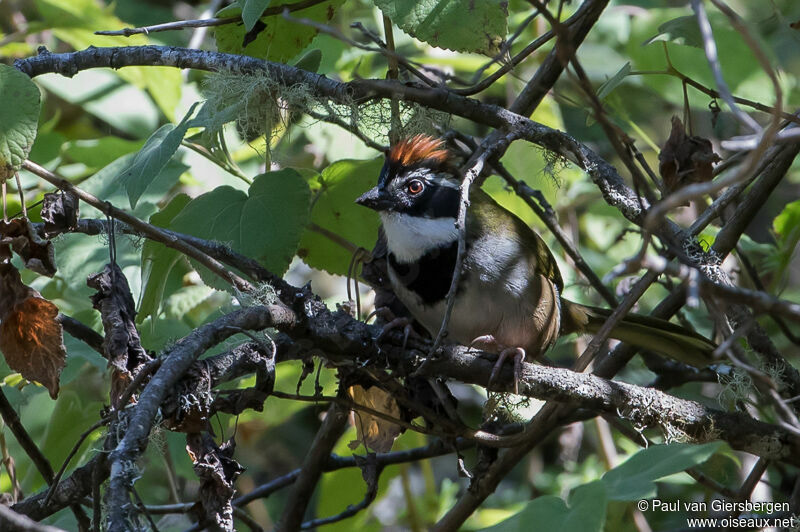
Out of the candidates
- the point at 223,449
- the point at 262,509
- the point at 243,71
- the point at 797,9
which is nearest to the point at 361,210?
the point at 243,71

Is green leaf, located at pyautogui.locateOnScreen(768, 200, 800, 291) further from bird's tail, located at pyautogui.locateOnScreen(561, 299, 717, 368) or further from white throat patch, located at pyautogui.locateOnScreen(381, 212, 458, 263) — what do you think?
white throat patch, located at pyautogui.locateOnScreen(381, 212, 458, 263)

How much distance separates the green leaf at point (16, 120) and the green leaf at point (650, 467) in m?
1.35

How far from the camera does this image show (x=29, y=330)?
184cm

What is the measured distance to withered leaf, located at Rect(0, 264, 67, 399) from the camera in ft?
6.01

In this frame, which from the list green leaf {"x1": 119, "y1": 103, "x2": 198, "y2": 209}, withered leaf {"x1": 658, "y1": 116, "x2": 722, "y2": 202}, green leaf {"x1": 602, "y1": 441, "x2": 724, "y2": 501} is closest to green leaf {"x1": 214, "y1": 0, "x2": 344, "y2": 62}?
green leaf {"x1": 119, "y1": 103, "x2": 198, "y2": 209}

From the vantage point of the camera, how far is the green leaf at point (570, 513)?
4.31ft

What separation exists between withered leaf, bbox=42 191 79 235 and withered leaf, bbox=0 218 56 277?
47 millimetres

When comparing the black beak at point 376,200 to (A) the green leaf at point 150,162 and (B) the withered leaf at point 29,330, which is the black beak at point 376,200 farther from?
(B) the withered leaf at point 29,330

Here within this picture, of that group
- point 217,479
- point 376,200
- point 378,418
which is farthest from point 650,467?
point 376,200

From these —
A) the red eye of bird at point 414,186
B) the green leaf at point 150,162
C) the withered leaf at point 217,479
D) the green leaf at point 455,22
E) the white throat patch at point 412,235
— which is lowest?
the withered leaf at point 217,479

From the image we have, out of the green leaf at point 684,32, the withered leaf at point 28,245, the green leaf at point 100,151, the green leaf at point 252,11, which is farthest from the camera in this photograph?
the green leaf at point 100,151

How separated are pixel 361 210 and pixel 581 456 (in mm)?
3044

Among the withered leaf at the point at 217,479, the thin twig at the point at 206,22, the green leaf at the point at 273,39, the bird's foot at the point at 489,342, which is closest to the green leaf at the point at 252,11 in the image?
the thin twig at the point at 206,22

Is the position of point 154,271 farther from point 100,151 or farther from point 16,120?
point 100,151
